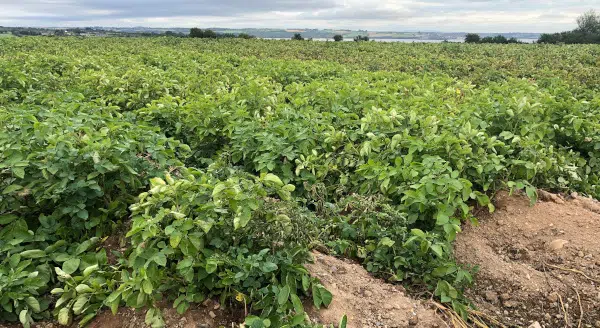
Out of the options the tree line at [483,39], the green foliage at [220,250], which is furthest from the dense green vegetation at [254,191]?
the tree line at [483,39]

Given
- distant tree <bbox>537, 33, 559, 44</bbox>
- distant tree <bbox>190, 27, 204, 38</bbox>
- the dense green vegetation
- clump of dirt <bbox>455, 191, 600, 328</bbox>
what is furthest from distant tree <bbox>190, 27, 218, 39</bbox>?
clump of dirt <bbox>455, 191, 600, 328</bbox>

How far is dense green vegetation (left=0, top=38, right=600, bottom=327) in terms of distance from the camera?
232cm

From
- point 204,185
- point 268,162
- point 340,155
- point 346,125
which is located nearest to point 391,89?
point 346,125

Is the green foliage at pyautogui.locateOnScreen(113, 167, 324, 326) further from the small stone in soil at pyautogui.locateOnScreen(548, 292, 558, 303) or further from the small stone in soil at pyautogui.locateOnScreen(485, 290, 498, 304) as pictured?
the small stone in soil at pyautogui.locateOnScreen(548, 292, 558, 303)

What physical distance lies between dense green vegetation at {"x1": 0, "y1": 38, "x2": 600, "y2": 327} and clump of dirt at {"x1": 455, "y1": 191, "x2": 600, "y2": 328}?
23 centimetres

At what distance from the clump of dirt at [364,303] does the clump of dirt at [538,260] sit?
623mm

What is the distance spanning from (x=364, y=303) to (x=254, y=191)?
94cm

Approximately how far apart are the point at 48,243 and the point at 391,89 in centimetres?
497

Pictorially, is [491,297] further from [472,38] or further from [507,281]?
[472,38]

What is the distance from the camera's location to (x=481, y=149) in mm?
3779

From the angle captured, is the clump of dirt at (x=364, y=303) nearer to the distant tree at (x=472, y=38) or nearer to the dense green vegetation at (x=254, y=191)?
the dense green vegetation at (x=254, y=191)

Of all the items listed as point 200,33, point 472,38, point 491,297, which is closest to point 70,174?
point 491,297

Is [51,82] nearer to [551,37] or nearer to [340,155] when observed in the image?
[340,155]

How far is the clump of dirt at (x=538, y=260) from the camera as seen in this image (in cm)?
285
